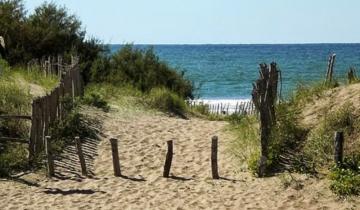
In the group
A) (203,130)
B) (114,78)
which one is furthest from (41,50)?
(203,130)

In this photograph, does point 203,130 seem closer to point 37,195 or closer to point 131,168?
point 131,168

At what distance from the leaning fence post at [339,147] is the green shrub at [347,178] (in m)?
0.12

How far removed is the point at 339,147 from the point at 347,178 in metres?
0.69

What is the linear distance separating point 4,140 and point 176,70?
590 inches

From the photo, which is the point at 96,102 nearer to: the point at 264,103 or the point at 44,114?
the point at 44,114

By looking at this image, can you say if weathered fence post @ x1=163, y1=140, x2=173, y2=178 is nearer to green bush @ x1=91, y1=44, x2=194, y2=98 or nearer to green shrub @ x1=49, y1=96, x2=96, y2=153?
green shrub @ x1=49, y1=96, x2=96, y2=153

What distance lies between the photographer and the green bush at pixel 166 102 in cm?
2227

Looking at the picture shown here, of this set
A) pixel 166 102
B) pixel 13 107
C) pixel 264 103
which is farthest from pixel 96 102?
pixel 264 103

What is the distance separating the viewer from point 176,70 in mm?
28234

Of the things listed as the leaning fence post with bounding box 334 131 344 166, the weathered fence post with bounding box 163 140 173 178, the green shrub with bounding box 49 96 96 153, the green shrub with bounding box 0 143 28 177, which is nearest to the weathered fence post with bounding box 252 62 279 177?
the leaning fence post with bounding box 334 131 344 166

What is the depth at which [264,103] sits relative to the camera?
1204cm

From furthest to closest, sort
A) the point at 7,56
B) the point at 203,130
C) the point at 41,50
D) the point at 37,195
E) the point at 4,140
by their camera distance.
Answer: the point at 41,50 → the point at 7,56 → the point at 203,130 → the point at 4,140 → the point at 37,195

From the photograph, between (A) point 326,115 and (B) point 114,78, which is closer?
(A) point 326,115

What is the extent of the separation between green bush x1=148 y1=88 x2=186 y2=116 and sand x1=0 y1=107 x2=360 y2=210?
6.76 m
